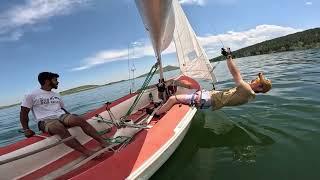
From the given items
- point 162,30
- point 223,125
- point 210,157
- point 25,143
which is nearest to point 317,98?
point 223,125

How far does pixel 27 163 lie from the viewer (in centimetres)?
579

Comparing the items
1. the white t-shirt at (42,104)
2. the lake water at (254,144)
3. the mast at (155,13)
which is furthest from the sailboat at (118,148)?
the lake water at (254,144)

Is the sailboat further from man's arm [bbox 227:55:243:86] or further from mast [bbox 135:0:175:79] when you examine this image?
man's arm [bbox 227:55:243:86]

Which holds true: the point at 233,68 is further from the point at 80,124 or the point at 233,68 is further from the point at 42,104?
the point at 42,104

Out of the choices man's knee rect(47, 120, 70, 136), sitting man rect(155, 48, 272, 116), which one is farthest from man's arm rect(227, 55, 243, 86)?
man's knee rect(47, 120, 70, 136)

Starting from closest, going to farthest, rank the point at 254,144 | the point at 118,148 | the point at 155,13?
the point at 155,13
the point at 118,148
the point at 254,144

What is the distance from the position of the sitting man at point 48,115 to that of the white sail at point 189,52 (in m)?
5.05

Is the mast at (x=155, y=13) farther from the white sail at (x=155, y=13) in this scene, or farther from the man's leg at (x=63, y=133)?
the man's leg at (x=63, y=133)

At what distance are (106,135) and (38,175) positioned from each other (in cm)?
221

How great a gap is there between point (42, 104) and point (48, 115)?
25 cm

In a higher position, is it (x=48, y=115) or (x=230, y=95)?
(x=48, y=115)

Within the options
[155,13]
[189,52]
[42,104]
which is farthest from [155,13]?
[189,52]

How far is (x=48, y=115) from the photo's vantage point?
6.26 m

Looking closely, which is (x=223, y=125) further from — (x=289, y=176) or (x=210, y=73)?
(x=289, y=176)
